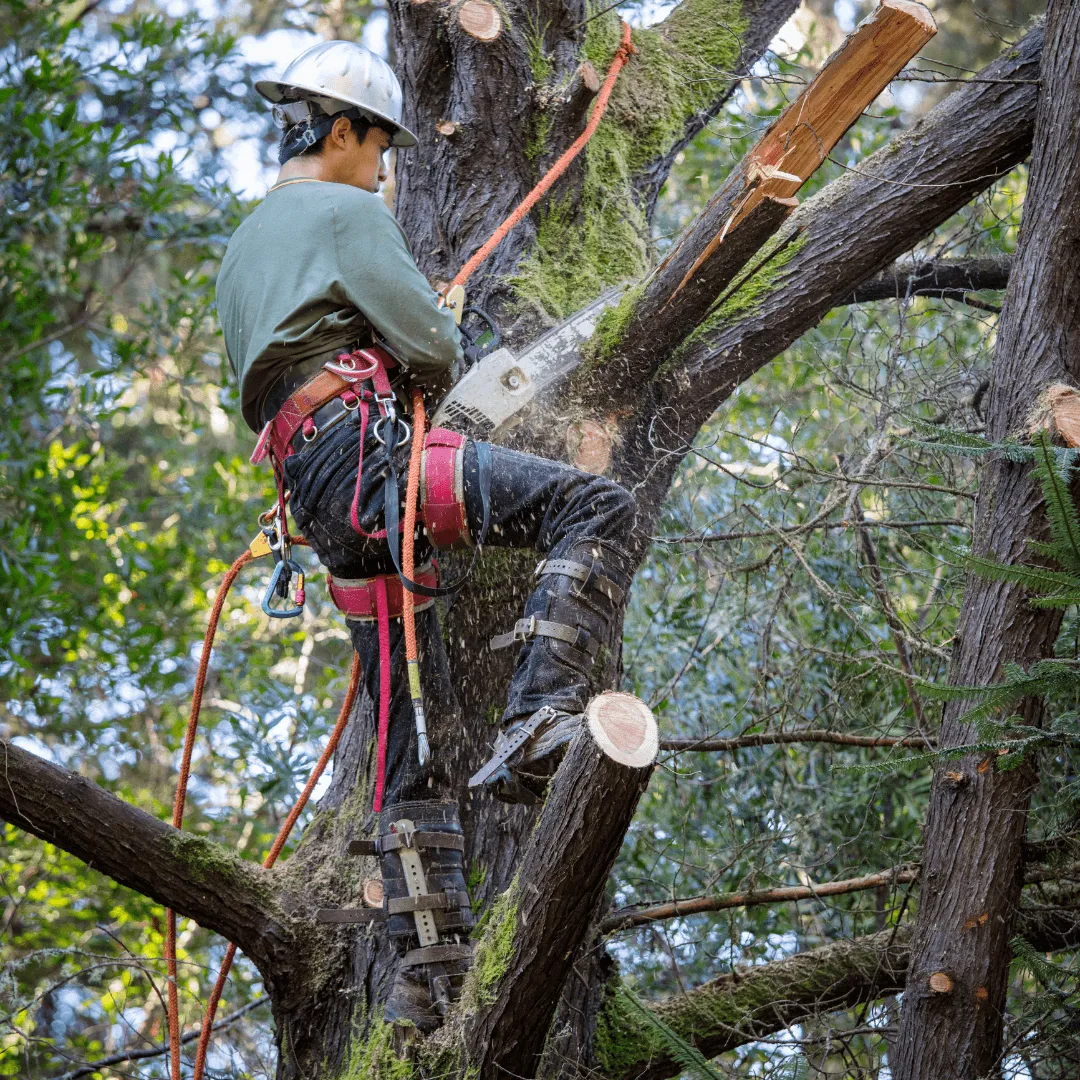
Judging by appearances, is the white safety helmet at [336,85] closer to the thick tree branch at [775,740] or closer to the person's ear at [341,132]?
the person's ear at [341,132]

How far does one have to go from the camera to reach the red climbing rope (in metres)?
3.37

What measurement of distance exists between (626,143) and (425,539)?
1898mm

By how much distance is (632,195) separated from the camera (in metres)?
4.10

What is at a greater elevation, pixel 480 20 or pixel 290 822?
pixel 480 20

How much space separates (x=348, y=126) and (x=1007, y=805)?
2215mm

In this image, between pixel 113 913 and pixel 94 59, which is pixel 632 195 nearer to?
pixel 94 59

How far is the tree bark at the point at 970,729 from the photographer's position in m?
2.68

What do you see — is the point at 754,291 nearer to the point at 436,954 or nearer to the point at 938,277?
the point at 938,277

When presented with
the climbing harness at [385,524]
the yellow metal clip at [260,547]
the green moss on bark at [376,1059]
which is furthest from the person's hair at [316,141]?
the green moss on bark at [376,1059]

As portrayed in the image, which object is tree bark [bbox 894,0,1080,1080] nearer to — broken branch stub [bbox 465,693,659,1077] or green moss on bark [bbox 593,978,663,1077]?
green moss on bark [bbox 593,978,663,1077]

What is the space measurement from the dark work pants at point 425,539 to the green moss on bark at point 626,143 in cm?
93

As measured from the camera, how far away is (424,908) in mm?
2729

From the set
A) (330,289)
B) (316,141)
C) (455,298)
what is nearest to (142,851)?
(330,289)

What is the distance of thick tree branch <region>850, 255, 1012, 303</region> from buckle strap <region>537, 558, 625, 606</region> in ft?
5.62
